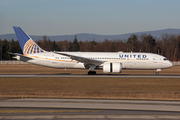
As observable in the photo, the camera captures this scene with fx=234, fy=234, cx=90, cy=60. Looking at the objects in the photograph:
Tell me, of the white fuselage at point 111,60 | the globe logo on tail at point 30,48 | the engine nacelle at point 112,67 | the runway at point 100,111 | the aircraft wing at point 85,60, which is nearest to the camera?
the runway at point 100,111

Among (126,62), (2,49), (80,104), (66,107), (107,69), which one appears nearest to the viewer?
(66,107)

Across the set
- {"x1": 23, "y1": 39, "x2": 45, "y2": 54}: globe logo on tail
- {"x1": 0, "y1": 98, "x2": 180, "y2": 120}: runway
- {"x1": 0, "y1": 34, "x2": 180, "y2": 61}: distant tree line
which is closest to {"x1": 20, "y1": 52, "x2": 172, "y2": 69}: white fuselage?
{"x1": 23, "y1": 39, "x2": 45, "y2": 54}: globe logo on tail

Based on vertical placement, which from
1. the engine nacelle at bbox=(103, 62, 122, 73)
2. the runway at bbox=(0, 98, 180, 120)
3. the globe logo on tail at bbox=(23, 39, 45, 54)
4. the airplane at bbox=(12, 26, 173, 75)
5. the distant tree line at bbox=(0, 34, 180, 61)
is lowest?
the runway at bbox=(0, 98, 180, 120)

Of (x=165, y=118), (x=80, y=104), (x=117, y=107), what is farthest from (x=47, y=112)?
(x=165, y=118)

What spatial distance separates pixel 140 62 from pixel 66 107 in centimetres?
2693

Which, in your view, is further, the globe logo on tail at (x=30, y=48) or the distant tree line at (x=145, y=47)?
the distant tree line at (x=145, y=47)

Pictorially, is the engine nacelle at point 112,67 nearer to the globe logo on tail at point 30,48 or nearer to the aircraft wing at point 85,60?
the aircraft wing at point 85,60

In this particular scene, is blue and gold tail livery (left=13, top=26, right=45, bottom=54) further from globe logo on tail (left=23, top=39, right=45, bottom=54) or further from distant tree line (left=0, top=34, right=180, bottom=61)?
distant tree line (left=0, top=34, right=180, bottom=61)

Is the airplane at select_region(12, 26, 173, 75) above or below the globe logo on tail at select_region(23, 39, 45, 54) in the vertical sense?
below

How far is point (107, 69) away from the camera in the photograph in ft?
119

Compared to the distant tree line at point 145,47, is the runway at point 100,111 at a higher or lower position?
lower

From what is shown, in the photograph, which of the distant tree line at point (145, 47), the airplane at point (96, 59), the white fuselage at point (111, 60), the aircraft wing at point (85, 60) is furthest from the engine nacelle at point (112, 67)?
the distant tree line at point (145, 47)

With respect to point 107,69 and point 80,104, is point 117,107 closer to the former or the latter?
point 80,104

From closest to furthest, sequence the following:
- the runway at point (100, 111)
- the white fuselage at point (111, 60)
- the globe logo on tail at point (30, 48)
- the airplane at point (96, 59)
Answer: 1. the runway at point (100, 111)
2. the airplane at point (96, 59)
3. the white fuselage at point (111, 60)
4. the globe logo on tail at point (30, 48)
